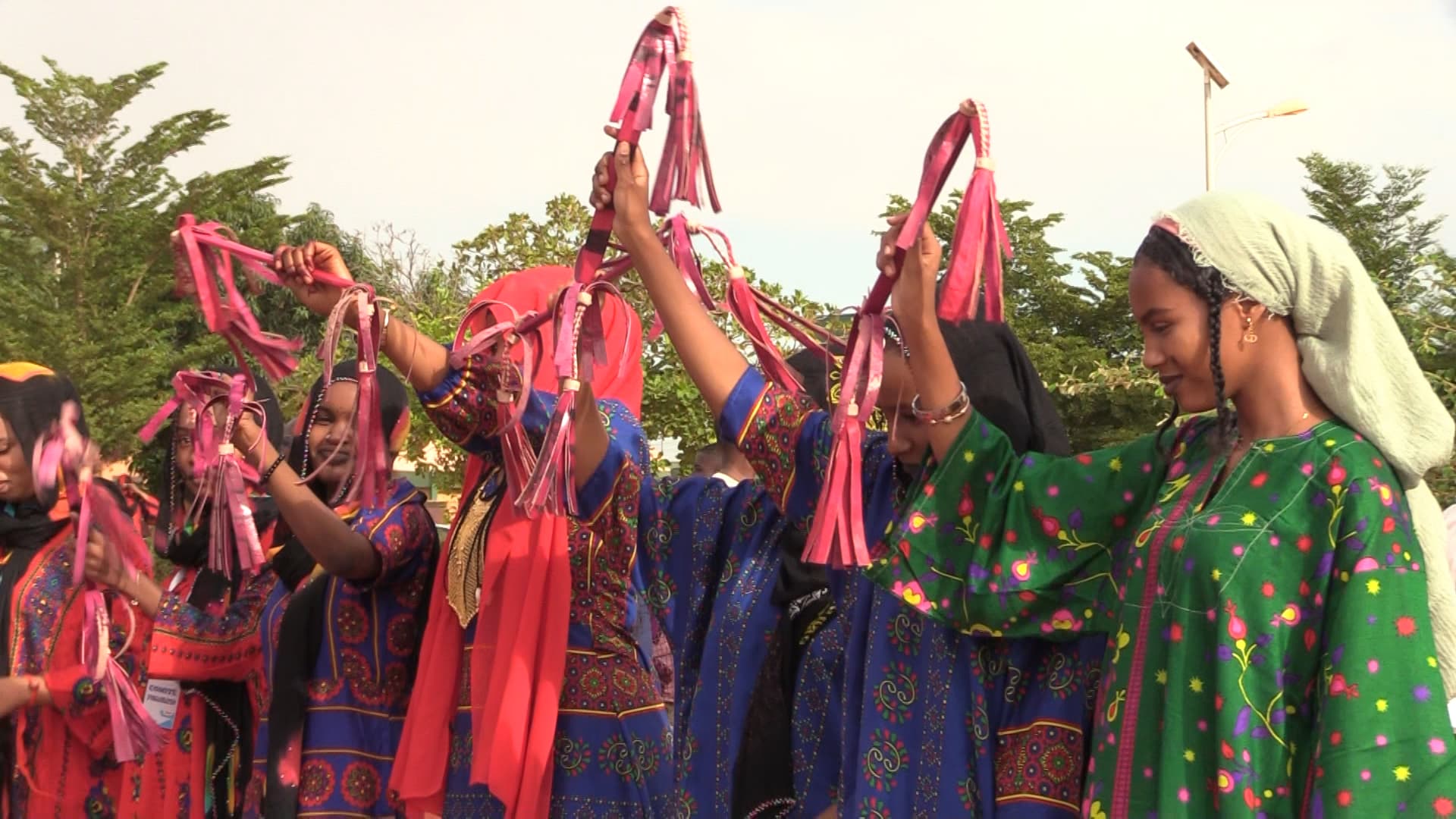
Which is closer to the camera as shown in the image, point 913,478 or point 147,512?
point 913,478

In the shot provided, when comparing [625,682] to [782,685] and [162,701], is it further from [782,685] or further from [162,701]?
[162,701]

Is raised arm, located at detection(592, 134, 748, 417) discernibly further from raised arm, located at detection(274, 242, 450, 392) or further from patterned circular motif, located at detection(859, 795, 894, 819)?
patterned circular motif, located at detection(859, 795, 894, 819)

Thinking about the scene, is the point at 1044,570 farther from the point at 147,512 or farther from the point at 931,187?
the point at 147,512

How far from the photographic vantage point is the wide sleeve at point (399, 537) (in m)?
3.81

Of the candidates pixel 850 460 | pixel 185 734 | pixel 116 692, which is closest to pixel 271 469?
pixel 116 692

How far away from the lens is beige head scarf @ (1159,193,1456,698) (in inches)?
88.3

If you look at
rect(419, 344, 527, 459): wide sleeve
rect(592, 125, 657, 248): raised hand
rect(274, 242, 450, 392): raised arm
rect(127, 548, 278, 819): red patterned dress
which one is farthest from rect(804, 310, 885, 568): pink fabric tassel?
rect(127, 548, 278, 819): red patterned dress

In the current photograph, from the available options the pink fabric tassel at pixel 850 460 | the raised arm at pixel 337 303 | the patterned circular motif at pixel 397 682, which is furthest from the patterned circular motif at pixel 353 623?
the pink fabric tassel at pixel 850 460

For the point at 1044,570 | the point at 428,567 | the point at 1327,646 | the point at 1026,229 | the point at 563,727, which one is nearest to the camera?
the point at 1327,646

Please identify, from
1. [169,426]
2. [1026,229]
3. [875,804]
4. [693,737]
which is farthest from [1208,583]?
[1026,229]

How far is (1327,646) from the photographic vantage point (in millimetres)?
2178

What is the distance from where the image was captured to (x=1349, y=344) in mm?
2248

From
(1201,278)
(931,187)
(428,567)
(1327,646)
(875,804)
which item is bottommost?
(875,804)

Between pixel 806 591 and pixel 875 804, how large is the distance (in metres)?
0.59
